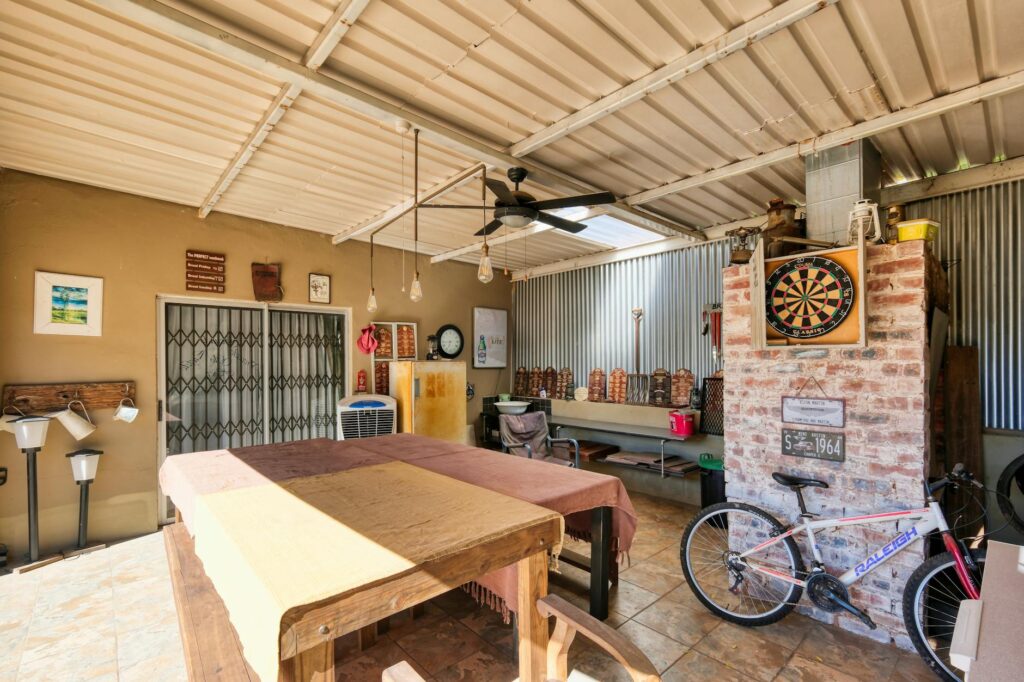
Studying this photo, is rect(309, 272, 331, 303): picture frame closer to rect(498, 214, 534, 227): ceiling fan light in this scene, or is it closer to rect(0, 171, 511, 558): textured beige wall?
rect(0, 171, 511, 558): textured beige wall

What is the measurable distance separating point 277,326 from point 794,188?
5.38 meters

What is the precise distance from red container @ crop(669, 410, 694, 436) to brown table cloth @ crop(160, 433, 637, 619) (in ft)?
7.99

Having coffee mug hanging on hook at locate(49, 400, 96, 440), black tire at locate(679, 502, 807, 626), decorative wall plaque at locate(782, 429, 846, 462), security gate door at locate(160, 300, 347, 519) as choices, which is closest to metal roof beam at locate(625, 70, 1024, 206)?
decorative wall plaque at locate(782, 429, 846, 462)

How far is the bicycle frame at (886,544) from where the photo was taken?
7.32ft

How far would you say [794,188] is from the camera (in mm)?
4039

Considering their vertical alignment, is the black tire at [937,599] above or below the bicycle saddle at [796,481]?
below

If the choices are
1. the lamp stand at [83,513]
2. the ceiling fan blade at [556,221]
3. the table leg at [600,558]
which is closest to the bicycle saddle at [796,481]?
the table leg at [600,558]

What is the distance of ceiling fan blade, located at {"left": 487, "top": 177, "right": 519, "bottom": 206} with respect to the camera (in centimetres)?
297

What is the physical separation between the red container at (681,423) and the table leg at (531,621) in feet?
11.8

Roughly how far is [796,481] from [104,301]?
5.65 metres

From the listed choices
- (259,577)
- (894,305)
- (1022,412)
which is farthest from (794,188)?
(259,577)

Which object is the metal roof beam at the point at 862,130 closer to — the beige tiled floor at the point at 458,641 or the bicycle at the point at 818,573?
the bicycle at the point at 818,573

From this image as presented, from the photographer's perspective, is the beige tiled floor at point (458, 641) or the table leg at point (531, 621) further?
the beige tiled floor at point (458, 641)

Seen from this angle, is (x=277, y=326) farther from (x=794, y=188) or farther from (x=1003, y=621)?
(x=1003, y=621)
